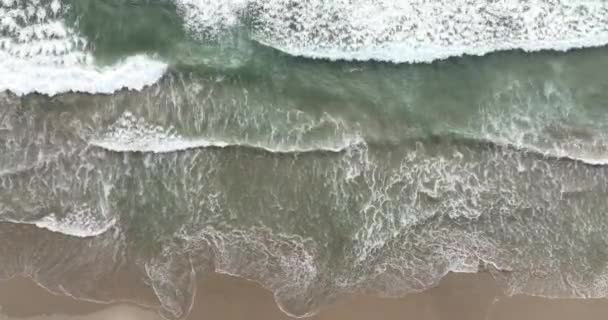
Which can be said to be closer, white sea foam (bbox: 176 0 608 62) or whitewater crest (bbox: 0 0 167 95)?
whitewater crest (bbox: 0 0 167 95)

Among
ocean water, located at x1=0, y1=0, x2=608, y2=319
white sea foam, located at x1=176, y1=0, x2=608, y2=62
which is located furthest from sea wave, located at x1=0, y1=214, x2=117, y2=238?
white sea foam, located at x1=176, y1=0, x2=608, y2=62

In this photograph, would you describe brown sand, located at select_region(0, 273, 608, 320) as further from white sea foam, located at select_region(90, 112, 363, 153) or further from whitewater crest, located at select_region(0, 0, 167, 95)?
whitewater crest, located at select_region(0, 0, 167, 95)

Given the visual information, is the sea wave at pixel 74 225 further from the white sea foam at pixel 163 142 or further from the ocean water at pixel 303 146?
the white sea foam at pixel 163 142

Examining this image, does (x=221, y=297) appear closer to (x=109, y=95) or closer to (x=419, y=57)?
(x=109, y=95)

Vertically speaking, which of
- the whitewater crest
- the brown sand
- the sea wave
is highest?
the whitewater crest

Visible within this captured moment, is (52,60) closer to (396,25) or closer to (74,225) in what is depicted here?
(74,225)
